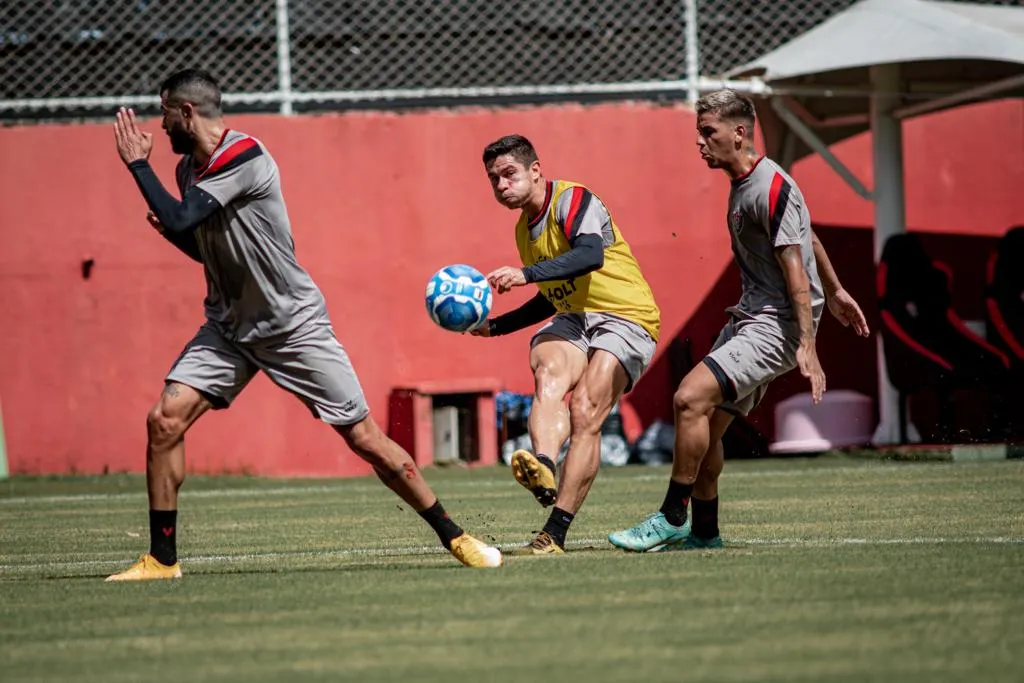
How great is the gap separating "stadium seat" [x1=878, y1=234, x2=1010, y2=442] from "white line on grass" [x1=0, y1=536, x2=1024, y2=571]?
7.40 meters

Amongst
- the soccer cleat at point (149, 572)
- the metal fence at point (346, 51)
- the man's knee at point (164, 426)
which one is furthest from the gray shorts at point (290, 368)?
the metal fence at point (346, 51)

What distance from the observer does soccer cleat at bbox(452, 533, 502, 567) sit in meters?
7.74

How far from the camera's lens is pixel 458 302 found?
28.2 ft

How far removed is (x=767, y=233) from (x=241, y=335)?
8.12 feet

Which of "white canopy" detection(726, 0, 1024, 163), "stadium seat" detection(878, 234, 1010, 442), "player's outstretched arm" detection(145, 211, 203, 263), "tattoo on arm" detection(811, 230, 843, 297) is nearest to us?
"player's outstretched arm" detection(145, 211, 203, 263)

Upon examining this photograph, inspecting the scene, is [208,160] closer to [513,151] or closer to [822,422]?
[513,151]

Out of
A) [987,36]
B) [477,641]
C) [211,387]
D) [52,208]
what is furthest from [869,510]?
[52,208]

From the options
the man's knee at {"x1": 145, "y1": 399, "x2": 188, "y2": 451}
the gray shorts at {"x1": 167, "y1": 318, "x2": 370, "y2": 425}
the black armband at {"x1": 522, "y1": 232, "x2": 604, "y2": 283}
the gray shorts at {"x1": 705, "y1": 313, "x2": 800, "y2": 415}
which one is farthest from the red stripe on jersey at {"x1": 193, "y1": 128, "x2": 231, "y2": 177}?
the gray shorts at {"x1": 705, "y1": 313, "x2": 800, "y2": 415}

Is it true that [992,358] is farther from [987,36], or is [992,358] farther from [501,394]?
[501,394]

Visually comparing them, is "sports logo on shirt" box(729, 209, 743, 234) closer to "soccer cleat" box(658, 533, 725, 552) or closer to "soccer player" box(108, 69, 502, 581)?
"soccer cleat" box(658, 533, 725, 552)

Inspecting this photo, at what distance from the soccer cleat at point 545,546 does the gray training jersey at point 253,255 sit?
5.12 feet

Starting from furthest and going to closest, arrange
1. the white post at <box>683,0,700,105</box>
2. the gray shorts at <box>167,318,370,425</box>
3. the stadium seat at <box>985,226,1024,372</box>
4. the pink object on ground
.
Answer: the white post at <box>683,0,700,105</box> → the pink object on ground → the stadium seat at <box>985,226,1024,372</box> → the gray shorts at <box>167,318,370,425</box>

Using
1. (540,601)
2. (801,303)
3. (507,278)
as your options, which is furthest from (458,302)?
(540,601)

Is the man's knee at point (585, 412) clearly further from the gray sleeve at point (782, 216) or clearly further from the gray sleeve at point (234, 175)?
the gray sleeve at point (234, 175)
